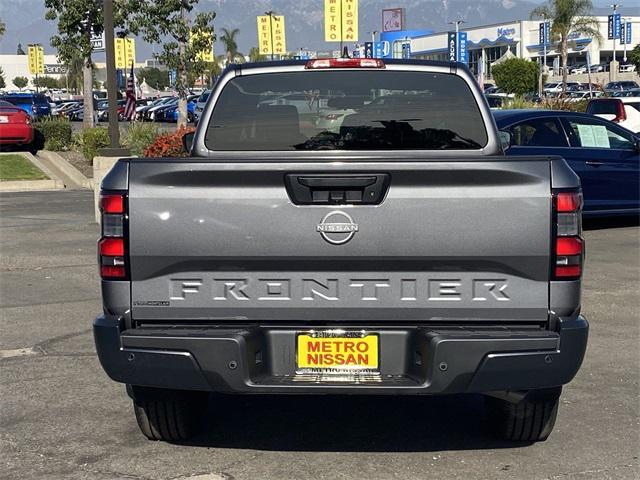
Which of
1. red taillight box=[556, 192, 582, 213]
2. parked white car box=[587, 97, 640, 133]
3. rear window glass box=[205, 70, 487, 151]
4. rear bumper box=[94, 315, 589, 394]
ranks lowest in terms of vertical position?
parked white car box=[587, 97, 640, 133]

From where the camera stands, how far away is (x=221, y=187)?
15.2 ft

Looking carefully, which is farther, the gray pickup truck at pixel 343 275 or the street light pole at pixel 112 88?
the street light pole at pixel 112 88

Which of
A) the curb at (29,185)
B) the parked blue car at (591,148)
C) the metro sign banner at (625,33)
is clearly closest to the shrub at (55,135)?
the curb at (29,185)

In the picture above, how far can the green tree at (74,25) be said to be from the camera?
30609mm

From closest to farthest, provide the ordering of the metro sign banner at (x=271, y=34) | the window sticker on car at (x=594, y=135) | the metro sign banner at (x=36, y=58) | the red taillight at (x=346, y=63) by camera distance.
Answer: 1. the red taillight at (x=346, y=63)
2. the window sticker on car at (x=594, y=135)
3. the metro sign banner at (x=271, y=34)
4. the metro sign banner at (x=36, y=58)

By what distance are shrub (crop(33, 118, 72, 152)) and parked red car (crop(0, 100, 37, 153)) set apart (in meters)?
0.53

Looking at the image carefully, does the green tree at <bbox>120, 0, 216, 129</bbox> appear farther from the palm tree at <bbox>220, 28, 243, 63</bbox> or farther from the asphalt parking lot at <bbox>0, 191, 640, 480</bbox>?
the palm tree at <bbox>220, 28, 243, 63</bbox>

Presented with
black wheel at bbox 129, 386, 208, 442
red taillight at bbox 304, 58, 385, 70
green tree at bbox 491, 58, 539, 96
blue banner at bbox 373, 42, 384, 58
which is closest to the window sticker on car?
red taillight at bbox 304, 58, 385, 70

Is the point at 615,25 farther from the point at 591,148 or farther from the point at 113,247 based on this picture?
the point at 113,247

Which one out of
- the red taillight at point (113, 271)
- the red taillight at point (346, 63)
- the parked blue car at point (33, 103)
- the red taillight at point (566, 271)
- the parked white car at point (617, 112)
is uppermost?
the red taillight at point (346, 63)

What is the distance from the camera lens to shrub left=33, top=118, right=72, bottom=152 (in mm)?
27453

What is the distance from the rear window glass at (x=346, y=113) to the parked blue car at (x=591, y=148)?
8034 millimetres

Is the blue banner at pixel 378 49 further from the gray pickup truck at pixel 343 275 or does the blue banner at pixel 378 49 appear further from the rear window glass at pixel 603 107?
the gray pickup truck at pixel 343 275

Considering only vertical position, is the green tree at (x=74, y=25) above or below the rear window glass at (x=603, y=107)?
above
